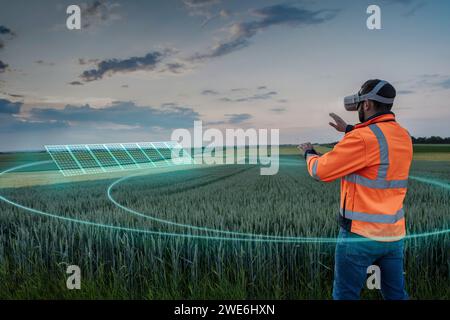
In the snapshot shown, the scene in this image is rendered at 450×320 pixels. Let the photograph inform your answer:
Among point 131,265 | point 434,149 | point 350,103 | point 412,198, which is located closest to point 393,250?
point 350,103

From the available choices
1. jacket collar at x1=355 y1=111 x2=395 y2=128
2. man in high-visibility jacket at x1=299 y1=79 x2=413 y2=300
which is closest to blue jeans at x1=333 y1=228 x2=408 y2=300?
man in high-visibility jacket at x1=299 y1=79 x2=413 y2=300

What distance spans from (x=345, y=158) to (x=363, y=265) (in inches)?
43.4

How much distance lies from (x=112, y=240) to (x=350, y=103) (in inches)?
175

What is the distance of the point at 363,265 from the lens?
12.2ft

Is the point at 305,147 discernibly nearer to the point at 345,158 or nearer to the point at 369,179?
the point at 345,158

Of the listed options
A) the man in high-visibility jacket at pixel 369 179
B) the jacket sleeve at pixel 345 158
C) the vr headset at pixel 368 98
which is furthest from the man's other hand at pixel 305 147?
the vr headset at pixel 368 98

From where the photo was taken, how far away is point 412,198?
13133 millimetres

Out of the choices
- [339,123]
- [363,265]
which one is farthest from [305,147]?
[363,265]

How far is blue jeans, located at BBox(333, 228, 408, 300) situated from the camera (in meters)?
3.70

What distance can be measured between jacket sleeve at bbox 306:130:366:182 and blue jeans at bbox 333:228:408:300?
→ 655mm

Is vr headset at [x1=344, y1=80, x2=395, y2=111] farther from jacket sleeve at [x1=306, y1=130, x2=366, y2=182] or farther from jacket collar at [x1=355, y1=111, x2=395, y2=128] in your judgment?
jacket sleeve at [x1=306, y1=130, x2=366, y2=182]

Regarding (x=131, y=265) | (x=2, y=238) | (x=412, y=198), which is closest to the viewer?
(x=131, y=265)
